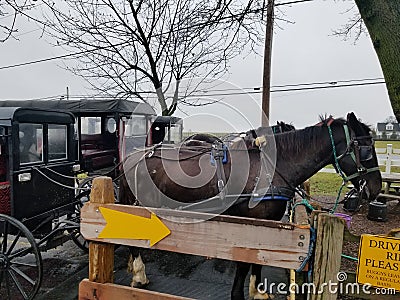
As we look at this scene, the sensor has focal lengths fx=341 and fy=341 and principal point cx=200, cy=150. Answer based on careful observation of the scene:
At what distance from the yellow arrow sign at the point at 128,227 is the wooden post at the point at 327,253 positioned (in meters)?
0.98

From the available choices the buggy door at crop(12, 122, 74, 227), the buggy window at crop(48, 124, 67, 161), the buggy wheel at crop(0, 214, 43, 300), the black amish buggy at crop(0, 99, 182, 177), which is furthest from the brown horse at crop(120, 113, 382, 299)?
the black amish buggy at crop(0, 99, 182, 177)

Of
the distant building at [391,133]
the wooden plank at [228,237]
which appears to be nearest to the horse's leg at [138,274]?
the wooden plank at [228,237]

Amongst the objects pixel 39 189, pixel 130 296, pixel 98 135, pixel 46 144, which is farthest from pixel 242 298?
pixel 98 135

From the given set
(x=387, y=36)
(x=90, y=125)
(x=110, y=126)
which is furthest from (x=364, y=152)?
(x=90, y=125)

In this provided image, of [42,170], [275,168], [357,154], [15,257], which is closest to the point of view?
[357,154]

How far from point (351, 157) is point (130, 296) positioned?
7.29 feet

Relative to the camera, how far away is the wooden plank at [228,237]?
1.87 meters

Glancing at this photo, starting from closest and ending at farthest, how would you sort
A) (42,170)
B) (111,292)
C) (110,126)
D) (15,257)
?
(111,292), (15,257), (42,170), (110,126)

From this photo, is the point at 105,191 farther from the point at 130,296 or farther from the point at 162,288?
the point at 162,288

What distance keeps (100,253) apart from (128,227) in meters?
0.27

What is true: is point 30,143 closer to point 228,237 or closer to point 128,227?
point 128,227

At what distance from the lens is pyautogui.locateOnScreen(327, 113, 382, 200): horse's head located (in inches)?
122

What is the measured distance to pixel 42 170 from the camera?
398 centimetres

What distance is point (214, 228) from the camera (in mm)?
2031
